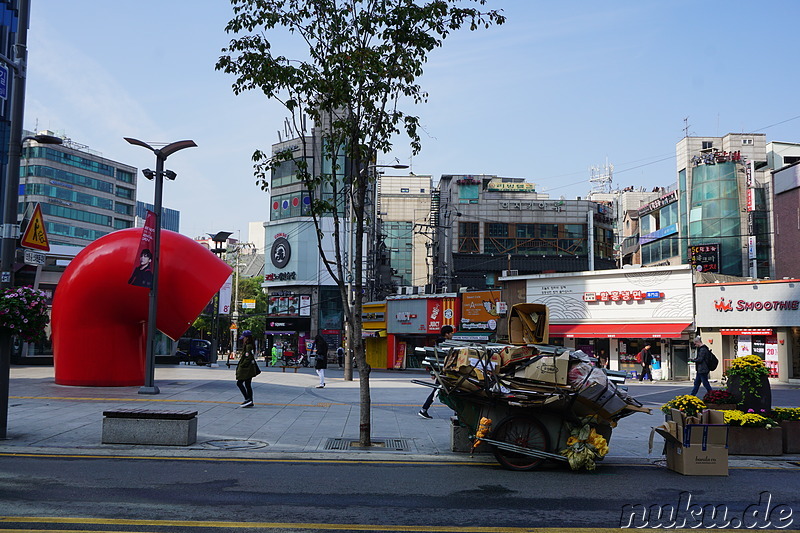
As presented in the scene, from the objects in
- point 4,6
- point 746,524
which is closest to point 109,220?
point 4,6

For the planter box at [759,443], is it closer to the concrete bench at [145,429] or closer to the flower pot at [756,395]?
the flower pot at [756,395]

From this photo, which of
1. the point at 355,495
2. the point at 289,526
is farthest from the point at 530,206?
the point at 289,526

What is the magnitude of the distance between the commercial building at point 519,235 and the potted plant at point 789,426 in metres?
51.5

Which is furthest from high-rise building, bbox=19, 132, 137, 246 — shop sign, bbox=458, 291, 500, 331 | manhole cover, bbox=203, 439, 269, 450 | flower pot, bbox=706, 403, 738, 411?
flower pot, bbox=706, 403, 738, 411

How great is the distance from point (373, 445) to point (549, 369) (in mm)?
3827

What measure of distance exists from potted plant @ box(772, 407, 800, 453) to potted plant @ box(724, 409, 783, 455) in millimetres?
275

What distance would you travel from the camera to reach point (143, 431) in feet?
36.7

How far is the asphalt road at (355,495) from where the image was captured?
680 centimetres

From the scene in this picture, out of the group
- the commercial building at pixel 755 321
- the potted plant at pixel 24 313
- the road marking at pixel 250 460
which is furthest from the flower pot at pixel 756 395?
the commercial building at pixel 755 321

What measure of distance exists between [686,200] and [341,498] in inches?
2658

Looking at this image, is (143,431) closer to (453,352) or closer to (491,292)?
(453,352)

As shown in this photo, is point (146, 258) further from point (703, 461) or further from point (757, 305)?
point (757, 305)

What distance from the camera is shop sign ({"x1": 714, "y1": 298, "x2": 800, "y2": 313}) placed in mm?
32562

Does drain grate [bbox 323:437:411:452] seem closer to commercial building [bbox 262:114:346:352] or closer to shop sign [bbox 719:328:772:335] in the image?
shop sign [bbox 719:328:772:335]
